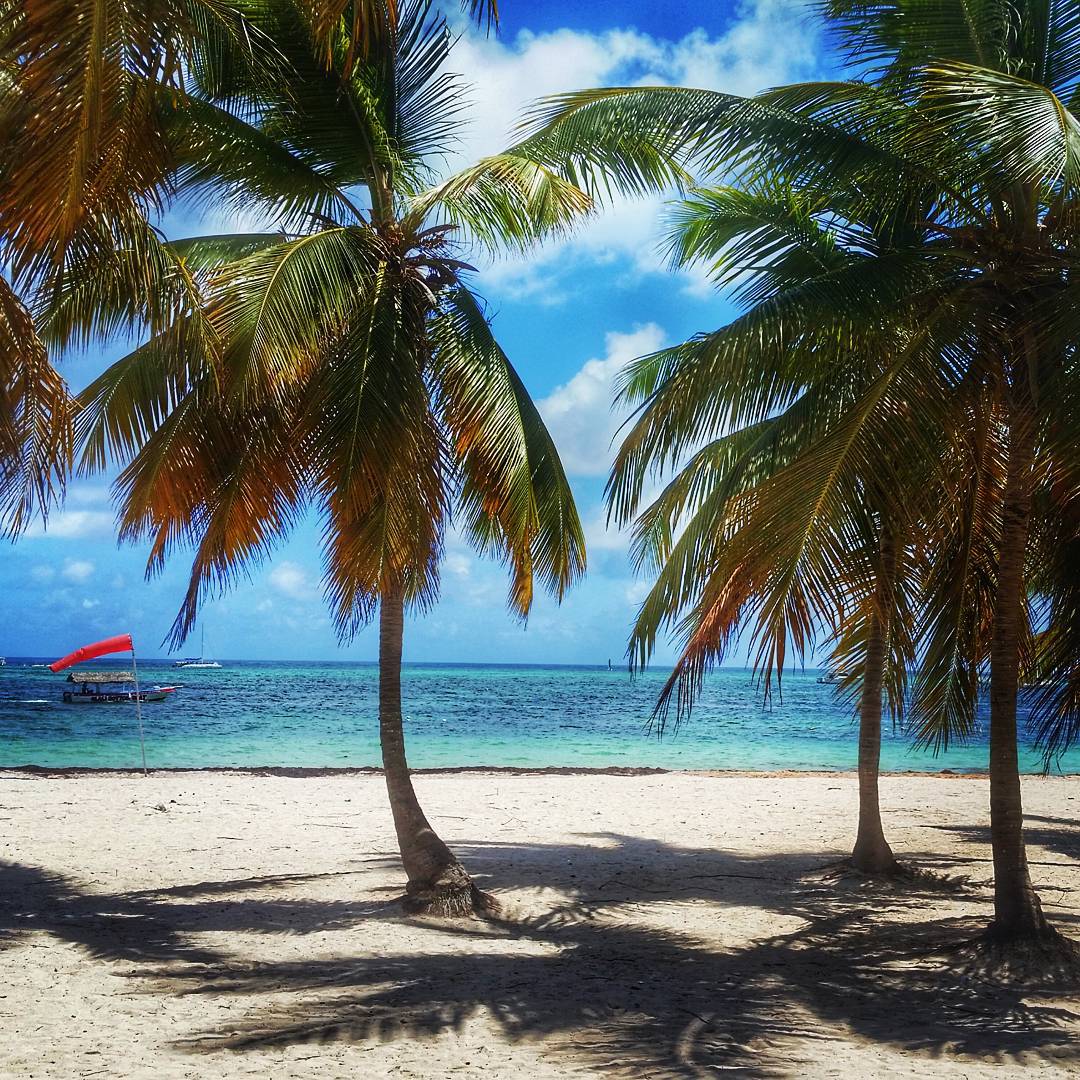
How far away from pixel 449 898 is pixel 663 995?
2.30 meters

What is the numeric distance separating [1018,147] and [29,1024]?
6770 mm

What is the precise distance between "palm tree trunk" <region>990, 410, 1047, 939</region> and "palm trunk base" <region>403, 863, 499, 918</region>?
3.55m

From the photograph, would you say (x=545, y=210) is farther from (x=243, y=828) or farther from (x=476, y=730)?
(x=476, y=730)

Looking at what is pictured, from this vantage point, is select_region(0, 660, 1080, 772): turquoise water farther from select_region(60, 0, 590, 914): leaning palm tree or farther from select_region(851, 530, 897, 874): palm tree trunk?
select_region(60, 0, 590, 914): leaning palm tree

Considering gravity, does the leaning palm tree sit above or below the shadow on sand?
above

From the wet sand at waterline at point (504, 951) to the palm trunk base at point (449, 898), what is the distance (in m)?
0.18

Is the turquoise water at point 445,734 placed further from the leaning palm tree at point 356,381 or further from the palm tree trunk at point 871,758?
the leaning palm tree at point 356,381

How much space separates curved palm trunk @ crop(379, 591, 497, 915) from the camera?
769 cm

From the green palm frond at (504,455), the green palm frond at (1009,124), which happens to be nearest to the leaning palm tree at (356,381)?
the green palm frond at (504,455)

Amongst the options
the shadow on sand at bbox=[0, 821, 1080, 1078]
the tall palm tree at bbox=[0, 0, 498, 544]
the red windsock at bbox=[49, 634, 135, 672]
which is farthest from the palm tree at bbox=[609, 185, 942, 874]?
the red windsock at bbox=[49, 634, 135, 672]

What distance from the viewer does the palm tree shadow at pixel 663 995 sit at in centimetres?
495

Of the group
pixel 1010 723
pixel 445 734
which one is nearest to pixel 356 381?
pixel 1010 723

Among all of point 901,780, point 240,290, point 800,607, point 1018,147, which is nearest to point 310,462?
point 240,290

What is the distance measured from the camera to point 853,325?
21.3ft
